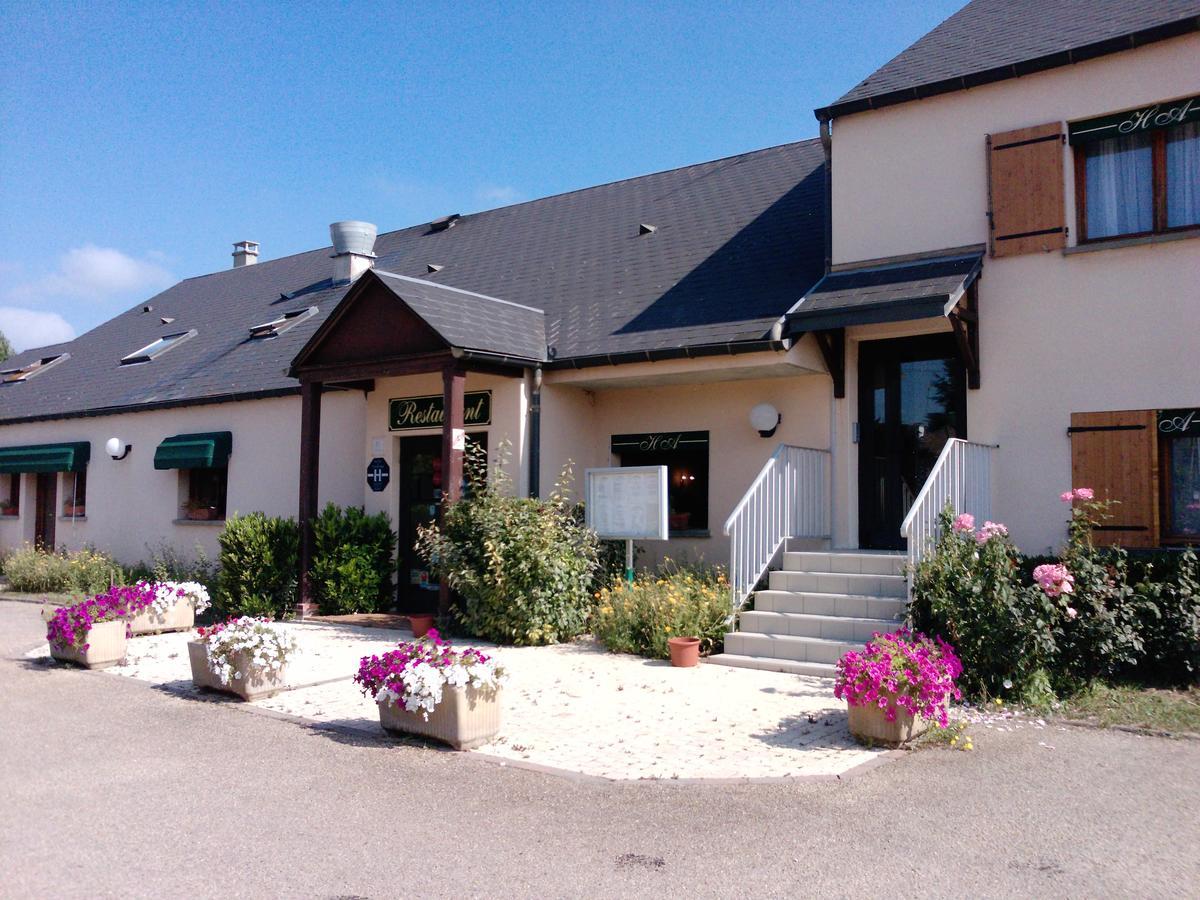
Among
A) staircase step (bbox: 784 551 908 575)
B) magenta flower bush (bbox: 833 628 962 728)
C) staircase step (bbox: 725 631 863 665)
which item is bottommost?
staircase step (bbox: 725 631 863 665)

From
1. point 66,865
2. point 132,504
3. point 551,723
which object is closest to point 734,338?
point 551,723

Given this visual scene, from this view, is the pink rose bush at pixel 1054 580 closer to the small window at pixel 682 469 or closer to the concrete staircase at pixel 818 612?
the concrete staircase at pixel 818 612

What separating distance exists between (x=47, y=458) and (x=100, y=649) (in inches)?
442

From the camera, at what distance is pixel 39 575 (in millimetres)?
16406

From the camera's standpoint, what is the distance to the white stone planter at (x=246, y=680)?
7926 mm

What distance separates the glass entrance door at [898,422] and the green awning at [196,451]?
10512 mm

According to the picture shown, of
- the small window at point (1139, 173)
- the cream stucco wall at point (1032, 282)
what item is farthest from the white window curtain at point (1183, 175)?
the cream stucco wall at point (1032, 282)

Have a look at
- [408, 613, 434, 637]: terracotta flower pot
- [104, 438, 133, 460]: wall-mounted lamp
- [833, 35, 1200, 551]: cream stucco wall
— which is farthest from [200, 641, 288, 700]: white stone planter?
[104, 438, 133, 460]: wall-mounted lamp

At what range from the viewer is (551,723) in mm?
6984

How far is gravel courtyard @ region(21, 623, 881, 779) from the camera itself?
Result: 5977 mm

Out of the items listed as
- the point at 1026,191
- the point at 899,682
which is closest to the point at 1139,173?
the point at 1026,191

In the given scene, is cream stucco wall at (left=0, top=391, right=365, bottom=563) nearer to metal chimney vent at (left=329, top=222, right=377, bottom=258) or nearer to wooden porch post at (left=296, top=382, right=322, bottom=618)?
wooden porch post at (left=296, top=382, right=322, bottom=618)

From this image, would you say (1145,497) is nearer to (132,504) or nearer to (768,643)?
(768,643)

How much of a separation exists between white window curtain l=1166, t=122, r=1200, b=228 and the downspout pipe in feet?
22.8
